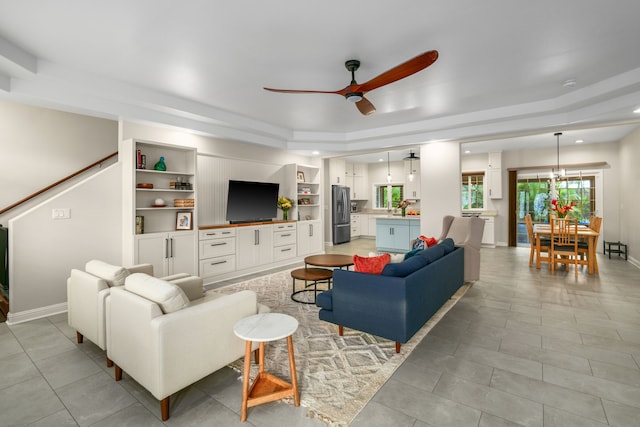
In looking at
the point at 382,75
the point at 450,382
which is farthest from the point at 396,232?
the point at 450,382

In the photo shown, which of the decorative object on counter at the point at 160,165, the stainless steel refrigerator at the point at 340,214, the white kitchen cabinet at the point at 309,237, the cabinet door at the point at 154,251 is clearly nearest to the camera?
the cabinet door at the point at 154,251

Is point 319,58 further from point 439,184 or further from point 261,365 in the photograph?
point 439,184

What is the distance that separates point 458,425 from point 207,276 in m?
4.12

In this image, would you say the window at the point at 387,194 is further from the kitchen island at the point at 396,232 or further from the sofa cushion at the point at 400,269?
the sofa cushion at the point at 400,269

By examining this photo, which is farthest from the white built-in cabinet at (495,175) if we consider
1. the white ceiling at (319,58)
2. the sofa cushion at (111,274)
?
the sofa cushion at (111,274)

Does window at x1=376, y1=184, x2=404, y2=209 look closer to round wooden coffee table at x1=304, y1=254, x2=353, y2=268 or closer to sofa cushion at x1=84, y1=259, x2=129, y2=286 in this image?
round wooden coffee table at x1=304, y1=254, x2=353, y2=268

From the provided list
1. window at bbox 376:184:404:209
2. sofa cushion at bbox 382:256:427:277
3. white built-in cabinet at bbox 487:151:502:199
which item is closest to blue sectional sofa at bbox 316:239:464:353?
sofa cushion at bbox 382:256:427:277

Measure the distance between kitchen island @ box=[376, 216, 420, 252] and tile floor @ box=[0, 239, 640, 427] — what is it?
13.2 feet

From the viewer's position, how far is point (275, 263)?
6117mm

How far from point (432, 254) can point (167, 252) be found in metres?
3.58

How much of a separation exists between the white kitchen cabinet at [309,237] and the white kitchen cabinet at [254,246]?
0.87m

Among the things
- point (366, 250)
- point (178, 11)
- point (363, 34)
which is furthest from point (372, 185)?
point (178, 11)

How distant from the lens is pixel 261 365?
2133 mm

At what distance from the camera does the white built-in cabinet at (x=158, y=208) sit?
4.16 m
